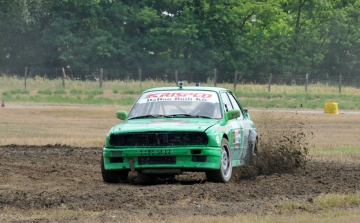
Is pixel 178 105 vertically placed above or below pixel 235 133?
above

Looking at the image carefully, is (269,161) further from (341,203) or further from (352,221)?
(352,221)

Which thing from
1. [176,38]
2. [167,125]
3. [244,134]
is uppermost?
[176,38]

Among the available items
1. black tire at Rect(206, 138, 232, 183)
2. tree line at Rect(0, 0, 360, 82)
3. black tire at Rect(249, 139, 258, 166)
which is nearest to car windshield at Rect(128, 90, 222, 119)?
black tire at Rect(206, 138, 232, 183)

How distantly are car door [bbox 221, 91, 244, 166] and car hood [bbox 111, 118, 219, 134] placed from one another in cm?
41

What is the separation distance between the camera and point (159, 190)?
10.7 meters

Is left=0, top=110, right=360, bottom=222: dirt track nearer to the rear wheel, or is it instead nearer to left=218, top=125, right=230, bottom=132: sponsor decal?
the rear wheel

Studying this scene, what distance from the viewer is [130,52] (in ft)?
224

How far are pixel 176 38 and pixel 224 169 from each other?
189 feet

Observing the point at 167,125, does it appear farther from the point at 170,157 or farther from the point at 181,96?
the point at 181,96

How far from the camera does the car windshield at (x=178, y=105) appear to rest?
12547 millimetres

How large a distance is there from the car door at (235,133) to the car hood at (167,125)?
0.41m

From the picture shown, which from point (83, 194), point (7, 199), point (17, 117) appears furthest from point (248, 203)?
point (17, 117)

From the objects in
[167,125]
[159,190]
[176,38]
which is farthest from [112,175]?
[176,38]

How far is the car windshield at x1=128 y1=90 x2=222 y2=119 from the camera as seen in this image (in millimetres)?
12547
